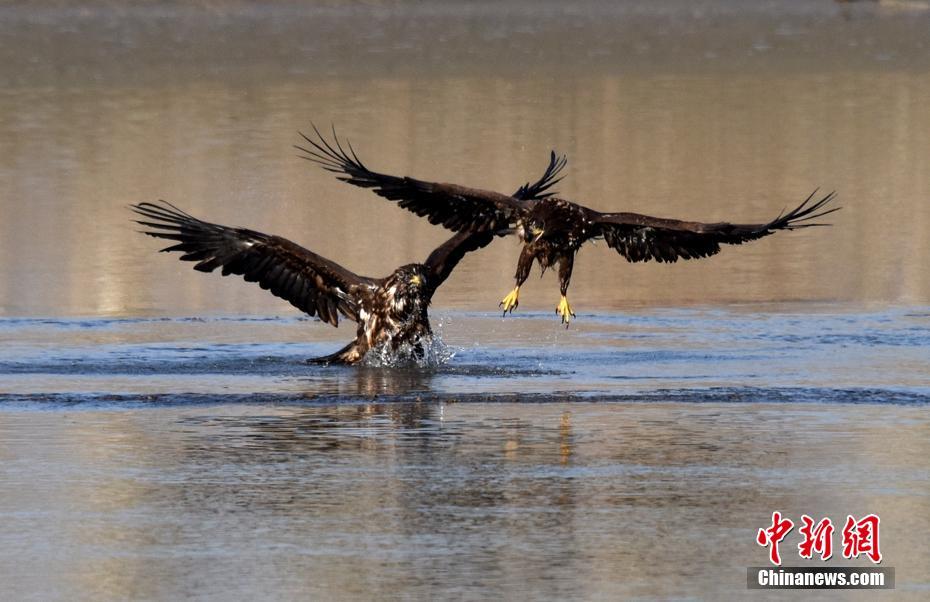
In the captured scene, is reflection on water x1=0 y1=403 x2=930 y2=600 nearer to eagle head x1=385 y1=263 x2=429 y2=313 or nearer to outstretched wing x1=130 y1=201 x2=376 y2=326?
eagle head x1=385 y1=263 x2=429 y2=313

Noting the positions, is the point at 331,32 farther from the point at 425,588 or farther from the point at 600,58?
the point at 425,588

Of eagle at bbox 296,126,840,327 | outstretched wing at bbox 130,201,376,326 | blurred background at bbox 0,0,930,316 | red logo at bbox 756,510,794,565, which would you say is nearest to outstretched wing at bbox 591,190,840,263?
eagle at bbox 296,126,840,327

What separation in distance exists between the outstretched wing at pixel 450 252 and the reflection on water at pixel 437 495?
86.6 inches

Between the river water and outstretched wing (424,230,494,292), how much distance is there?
1.73 feet

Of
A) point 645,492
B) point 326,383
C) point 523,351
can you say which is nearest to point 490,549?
point 645,492

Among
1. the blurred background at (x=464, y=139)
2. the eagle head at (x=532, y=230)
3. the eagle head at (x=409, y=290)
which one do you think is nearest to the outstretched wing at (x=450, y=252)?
the eagle head at (x=409, y=290)

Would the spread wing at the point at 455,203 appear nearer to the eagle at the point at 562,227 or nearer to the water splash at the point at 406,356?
the eagle at the point at 562,227

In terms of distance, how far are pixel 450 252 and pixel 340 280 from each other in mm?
705

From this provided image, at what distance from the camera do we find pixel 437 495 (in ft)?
33.0

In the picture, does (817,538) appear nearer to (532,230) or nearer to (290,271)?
(532,230)

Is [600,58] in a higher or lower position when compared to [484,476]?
higher

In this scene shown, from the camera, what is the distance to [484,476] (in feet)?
34.3

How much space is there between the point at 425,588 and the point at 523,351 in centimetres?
624

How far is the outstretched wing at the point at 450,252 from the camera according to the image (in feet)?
48.3
